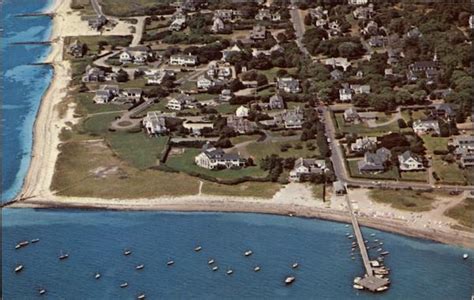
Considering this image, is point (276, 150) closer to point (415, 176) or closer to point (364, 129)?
point (364, 129)

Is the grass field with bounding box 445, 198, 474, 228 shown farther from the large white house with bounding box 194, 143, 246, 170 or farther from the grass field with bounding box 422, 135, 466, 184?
the large white house with bounding box 194, 143, 246, 170

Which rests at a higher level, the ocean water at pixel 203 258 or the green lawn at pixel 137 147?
the green lawn at pixel 137 147

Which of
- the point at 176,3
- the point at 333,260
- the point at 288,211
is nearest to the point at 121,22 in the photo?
the point at 176,3

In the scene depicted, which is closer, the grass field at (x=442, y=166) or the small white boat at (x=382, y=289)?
the small white boat at (x=382, y=289)

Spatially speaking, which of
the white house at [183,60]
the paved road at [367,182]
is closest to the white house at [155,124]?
the paved road at [367,182]

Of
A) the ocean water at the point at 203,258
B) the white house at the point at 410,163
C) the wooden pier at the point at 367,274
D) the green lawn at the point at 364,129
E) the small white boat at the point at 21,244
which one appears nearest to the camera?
the wooden pier at the point at 367,274

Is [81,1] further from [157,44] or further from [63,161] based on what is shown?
[63,161]

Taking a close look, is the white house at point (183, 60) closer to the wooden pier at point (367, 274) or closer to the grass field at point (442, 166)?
the grass field at point (442, 166)
